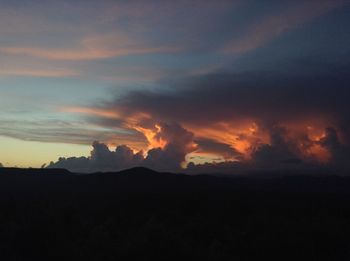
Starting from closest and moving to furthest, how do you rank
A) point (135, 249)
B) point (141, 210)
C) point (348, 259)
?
point (135, 249) → point (348, 259) → point (141, 210)

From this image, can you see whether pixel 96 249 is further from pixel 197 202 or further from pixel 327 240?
pixel 197 202

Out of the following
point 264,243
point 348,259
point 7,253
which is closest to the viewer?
point 348,259

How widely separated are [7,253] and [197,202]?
8346cm

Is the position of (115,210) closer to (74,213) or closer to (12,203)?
(12,203)

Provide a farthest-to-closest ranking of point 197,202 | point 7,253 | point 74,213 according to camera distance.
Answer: point 197,202 → point 74,213 → point 7,253

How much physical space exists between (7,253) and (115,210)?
6709cm

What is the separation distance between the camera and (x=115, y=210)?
107250mm

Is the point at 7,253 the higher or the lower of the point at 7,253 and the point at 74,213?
the lower

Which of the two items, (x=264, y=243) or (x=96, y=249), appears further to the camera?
(x=264, y=243)

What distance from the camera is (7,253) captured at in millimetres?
40594

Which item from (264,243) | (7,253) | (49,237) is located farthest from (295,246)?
(7,253)

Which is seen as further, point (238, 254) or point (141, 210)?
point (141, 210)

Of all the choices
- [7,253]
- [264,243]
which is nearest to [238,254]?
[264,243]

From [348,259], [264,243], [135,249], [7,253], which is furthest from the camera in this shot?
[264,243]
